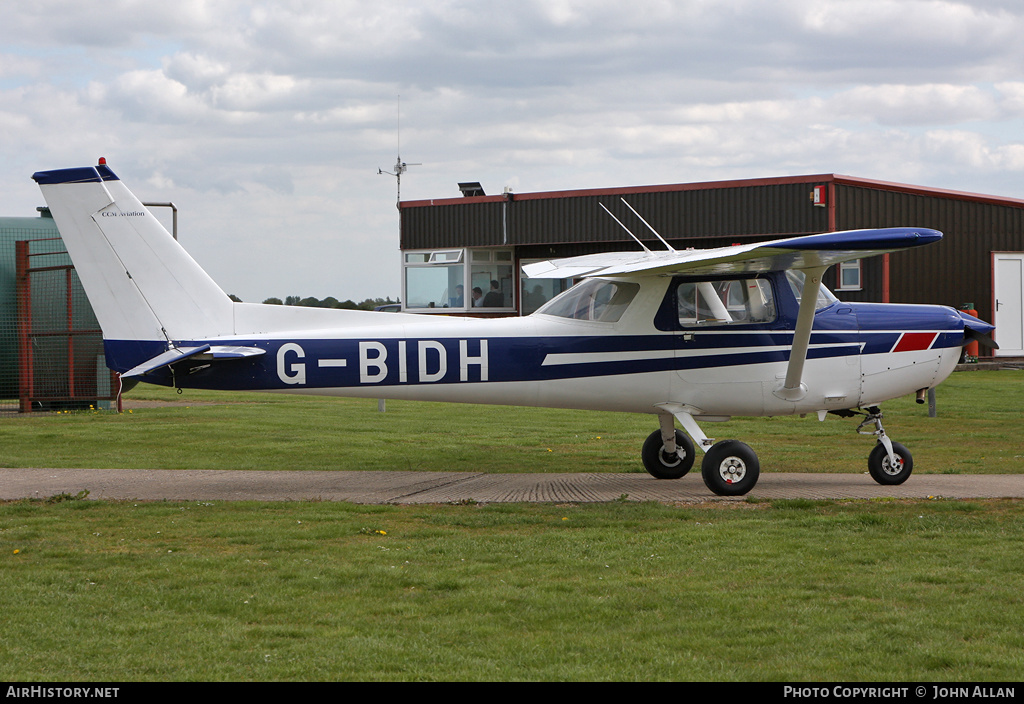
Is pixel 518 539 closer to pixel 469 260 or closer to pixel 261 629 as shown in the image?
pixel 261 629

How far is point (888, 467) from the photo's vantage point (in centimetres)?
1090

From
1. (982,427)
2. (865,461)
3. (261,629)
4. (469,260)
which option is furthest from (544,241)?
(261,629)

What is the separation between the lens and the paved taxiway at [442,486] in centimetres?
1020

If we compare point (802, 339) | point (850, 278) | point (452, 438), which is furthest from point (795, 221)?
point (802, 339)

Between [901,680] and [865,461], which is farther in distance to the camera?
[865,461]

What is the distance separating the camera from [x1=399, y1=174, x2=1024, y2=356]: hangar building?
88.6ft

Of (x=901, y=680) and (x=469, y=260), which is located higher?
(x=469, y=260)

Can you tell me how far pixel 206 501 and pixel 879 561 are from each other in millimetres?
6105

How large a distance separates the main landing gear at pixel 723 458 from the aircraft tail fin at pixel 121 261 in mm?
4928

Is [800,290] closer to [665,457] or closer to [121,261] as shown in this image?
[665,457]

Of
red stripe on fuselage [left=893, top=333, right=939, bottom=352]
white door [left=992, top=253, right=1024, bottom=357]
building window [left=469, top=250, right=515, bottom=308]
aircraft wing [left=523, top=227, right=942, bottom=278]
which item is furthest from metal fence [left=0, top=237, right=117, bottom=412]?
white door [left=992, top=253, right=1024, bottom=357]

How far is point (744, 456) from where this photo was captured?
10281mm

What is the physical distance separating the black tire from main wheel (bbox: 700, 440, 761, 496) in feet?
5.01

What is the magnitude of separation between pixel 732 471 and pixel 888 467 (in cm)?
186
